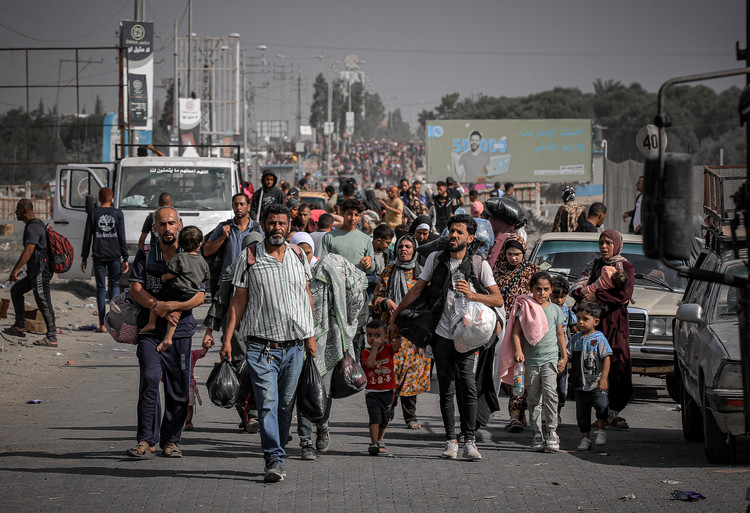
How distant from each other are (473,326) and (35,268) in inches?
305

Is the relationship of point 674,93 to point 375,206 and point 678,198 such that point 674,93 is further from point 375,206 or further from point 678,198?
point 678,198

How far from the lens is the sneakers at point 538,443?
827 cm

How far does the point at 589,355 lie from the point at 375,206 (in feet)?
38.7

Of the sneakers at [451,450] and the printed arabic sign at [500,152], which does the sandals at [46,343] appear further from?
the printed arabic sign at [500,152]

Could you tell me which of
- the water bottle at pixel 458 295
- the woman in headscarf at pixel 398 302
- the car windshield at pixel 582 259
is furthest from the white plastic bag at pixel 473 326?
the car windshield at pixel 582 259

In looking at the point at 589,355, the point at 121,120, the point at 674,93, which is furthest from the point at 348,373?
the point at 674,93

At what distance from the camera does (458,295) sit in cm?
790

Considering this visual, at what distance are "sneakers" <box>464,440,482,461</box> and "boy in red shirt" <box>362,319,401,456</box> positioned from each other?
2.08 ft

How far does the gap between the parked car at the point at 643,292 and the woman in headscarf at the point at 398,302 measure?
2436 mm

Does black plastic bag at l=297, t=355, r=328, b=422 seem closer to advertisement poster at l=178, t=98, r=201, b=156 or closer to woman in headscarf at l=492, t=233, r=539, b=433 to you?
woman in headscarf at l=492, t=233, r=539, b=433

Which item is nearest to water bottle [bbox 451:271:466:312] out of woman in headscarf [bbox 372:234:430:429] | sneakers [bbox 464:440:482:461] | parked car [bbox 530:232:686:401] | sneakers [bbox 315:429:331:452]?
woman in headscarf [bbox 372:234:430:429]

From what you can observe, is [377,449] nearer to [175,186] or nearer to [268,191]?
[268,191]

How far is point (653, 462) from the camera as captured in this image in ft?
25.8

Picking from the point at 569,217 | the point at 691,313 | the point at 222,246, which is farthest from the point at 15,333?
the point at 691,313
